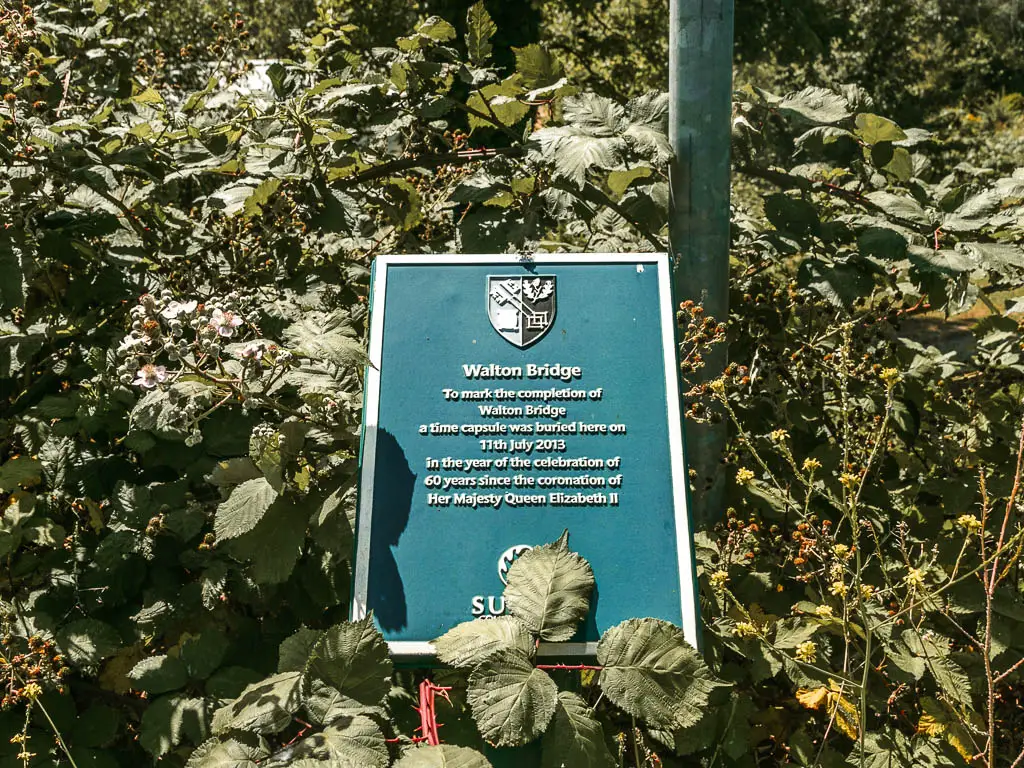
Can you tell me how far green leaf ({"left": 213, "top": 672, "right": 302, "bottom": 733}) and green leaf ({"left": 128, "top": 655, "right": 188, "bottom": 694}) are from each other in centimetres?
46

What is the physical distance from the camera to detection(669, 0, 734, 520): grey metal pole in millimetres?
2670

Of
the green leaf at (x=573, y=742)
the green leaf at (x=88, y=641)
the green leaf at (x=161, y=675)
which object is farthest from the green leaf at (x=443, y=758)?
the green leaf at (x=88, y=641)

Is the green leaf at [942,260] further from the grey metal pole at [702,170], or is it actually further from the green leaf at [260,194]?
the green leaf at [260,194]

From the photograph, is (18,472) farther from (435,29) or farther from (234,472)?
(435,29)

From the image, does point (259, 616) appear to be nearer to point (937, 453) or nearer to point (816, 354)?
point (816, 354)

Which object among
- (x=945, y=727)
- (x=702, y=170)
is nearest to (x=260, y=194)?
(x=702, y=170)

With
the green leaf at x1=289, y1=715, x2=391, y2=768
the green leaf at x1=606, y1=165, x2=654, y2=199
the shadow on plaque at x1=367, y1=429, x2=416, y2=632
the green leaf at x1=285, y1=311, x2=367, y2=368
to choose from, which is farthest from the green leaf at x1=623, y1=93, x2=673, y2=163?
the green leaf at x1=289, y1=715, x2=391, y2=768

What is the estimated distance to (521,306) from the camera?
2438mm

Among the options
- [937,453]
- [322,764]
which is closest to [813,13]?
[937,453]

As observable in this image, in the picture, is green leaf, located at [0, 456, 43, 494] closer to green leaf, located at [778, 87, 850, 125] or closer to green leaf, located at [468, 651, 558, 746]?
green leaf, located at [468, 651, 558, 746]

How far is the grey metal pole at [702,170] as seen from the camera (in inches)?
105

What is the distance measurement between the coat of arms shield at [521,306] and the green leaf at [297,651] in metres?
0.90

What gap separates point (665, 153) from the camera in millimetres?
2529

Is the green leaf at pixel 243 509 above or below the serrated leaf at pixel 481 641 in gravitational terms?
above
